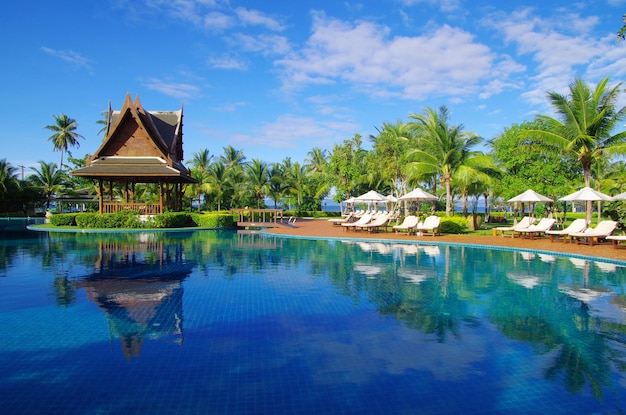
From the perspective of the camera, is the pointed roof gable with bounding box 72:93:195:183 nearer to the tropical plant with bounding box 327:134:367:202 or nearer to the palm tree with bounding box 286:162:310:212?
the tropical plant with bounding box 327:134:367:202

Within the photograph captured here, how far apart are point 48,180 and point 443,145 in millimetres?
38942

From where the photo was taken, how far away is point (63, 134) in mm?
47344

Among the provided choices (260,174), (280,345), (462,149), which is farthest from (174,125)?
(280,345)

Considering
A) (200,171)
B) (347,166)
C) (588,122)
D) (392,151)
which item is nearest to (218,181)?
(200,171)

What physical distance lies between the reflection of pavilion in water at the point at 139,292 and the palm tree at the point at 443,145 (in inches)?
546

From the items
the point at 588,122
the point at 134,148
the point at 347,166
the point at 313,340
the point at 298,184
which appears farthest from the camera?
the point at 298,184

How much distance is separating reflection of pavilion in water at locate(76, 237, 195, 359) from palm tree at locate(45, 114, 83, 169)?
40.2 m

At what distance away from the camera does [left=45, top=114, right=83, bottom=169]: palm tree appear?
47.3 metres

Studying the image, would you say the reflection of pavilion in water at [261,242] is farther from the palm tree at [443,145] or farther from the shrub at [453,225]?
the palm tree at [443,145]

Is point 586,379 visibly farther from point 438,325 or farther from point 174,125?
point 174,125

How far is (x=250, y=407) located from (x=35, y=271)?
9.47m

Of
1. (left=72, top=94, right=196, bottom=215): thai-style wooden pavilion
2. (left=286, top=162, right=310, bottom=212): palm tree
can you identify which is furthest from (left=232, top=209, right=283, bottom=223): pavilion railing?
(left=286, top=162, right=310, bottom=212): palm tree

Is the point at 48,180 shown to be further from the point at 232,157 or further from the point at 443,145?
the point at 443,145

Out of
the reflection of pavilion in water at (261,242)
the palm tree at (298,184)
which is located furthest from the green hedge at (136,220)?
the palm tree at (298,184)
